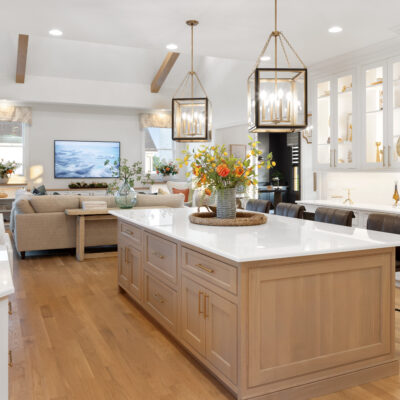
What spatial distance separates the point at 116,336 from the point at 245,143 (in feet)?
23.0

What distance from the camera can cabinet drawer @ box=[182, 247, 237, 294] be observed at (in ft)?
7.03

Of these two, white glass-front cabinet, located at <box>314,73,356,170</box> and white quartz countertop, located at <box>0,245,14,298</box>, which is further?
white glass-front cabinet, located at <box>314,73,356,170</box>

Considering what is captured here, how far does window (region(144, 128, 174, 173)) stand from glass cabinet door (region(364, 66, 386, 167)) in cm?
679

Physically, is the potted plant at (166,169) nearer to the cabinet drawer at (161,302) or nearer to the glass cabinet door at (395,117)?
the glass cabinet door at (395,117)

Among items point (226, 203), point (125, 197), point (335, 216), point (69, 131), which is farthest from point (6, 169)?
point (335, 216)

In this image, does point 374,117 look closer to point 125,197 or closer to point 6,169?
point 125,197

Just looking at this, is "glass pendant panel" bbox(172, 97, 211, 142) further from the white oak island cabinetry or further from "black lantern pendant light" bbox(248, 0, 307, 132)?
the white oak island cabinetry

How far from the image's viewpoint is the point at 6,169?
9398 mm

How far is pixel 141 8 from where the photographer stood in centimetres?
394

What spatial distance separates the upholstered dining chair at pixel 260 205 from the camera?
438 centimetres

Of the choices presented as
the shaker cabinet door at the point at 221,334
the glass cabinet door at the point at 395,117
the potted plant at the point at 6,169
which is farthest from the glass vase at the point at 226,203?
the potted plant at the point at 6,169

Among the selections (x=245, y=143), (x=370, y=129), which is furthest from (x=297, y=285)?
(x=245, y=143)

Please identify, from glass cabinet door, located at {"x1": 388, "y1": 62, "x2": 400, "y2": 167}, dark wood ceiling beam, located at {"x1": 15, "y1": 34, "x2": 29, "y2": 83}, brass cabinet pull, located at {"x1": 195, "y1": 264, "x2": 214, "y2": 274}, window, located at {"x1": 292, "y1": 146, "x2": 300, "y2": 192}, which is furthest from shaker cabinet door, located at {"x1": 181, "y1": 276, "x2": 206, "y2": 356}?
window, located at {"x1": 292, "y1": 146, "x2": 300, "y2": 192}

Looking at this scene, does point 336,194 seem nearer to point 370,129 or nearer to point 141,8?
point 370,129
